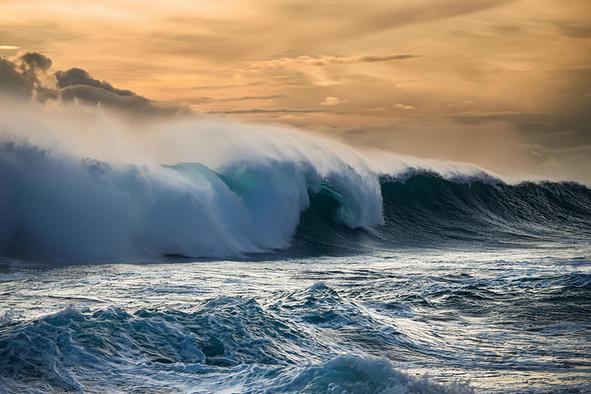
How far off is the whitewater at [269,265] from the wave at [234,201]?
6 cm

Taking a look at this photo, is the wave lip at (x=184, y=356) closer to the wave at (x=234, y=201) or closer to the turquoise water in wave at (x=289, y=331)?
the turquoise water in wave at (x=289, y=331)

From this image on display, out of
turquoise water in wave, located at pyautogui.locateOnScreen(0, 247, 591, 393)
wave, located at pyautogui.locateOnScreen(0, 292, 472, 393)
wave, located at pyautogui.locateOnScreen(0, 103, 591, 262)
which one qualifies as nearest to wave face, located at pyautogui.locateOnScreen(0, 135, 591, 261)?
wave, located at pyautogui.locateOnScreen(0, 103, 591, 262)

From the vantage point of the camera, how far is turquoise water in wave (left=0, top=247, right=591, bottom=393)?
6.77m

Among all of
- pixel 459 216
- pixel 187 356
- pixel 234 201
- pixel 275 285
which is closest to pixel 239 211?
pixel 234 201

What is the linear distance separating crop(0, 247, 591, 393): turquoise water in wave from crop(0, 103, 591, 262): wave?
8.94 ft

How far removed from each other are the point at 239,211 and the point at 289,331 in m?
10.9

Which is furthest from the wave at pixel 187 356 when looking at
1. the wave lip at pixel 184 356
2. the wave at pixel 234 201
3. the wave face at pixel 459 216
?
the wave face at pixel 459 216

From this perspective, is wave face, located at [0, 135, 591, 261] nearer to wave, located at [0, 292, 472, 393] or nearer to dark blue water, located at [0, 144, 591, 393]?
dark blue water, located at [0, 144, 591, 393]

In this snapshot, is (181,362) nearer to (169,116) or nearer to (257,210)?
(257,210)

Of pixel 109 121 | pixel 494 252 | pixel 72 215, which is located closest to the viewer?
pixel 72 215

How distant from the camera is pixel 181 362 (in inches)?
292

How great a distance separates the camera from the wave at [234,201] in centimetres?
1628

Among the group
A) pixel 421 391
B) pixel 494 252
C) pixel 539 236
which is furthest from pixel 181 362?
pixel 539 236

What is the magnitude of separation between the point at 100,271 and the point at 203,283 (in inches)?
87.0
